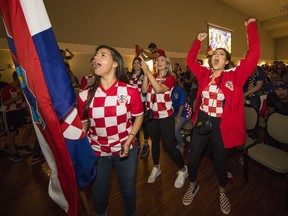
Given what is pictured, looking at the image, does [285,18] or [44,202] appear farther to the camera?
[285,18]

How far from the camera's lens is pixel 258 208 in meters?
2.02

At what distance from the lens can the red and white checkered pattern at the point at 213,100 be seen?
6.19ft

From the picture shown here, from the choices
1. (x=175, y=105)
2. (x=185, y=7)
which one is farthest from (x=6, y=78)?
(x=185, y=7)

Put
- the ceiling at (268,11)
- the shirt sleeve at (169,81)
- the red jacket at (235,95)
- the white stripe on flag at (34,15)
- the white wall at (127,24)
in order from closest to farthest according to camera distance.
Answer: the white stripe on flag at (34,15), the red jacket at (235,95), the shirt sleeve at (169,81), the white wall at (127,24), the ceiling at (268,11)

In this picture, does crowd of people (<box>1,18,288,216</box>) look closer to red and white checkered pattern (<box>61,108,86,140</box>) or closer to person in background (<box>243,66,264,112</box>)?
Result: red and white checkered pattern (<box>61,108,86,140</box>)

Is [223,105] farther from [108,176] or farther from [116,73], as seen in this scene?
[108,176]

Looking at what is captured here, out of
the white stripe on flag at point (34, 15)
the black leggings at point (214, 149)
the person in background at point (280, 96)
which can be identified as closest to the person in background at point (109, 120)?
the white stripe on flag at point (34, 15)

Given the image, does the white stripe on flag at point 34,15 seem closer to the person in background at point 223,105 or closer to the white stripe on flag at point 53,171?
the white stripe on flag at point 53,171

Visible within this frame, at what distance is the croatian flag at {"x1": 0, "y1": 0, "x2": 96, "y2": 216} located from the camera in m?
0.91

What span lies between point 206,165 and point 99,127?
227cm

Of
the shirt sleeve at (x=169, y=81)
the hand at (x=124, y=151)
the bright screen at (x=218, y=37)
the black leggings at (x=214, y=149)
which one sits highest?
the bright screen at (x=218, y=37)

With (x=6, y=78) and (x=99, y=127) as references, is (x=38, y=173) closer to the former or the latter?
(x=99, y=127)

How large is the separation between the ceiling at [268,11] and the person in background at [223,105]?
11.2 m

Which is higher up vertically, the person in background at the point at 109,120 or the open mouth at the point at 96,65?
the open mouth at the point at 96,65
